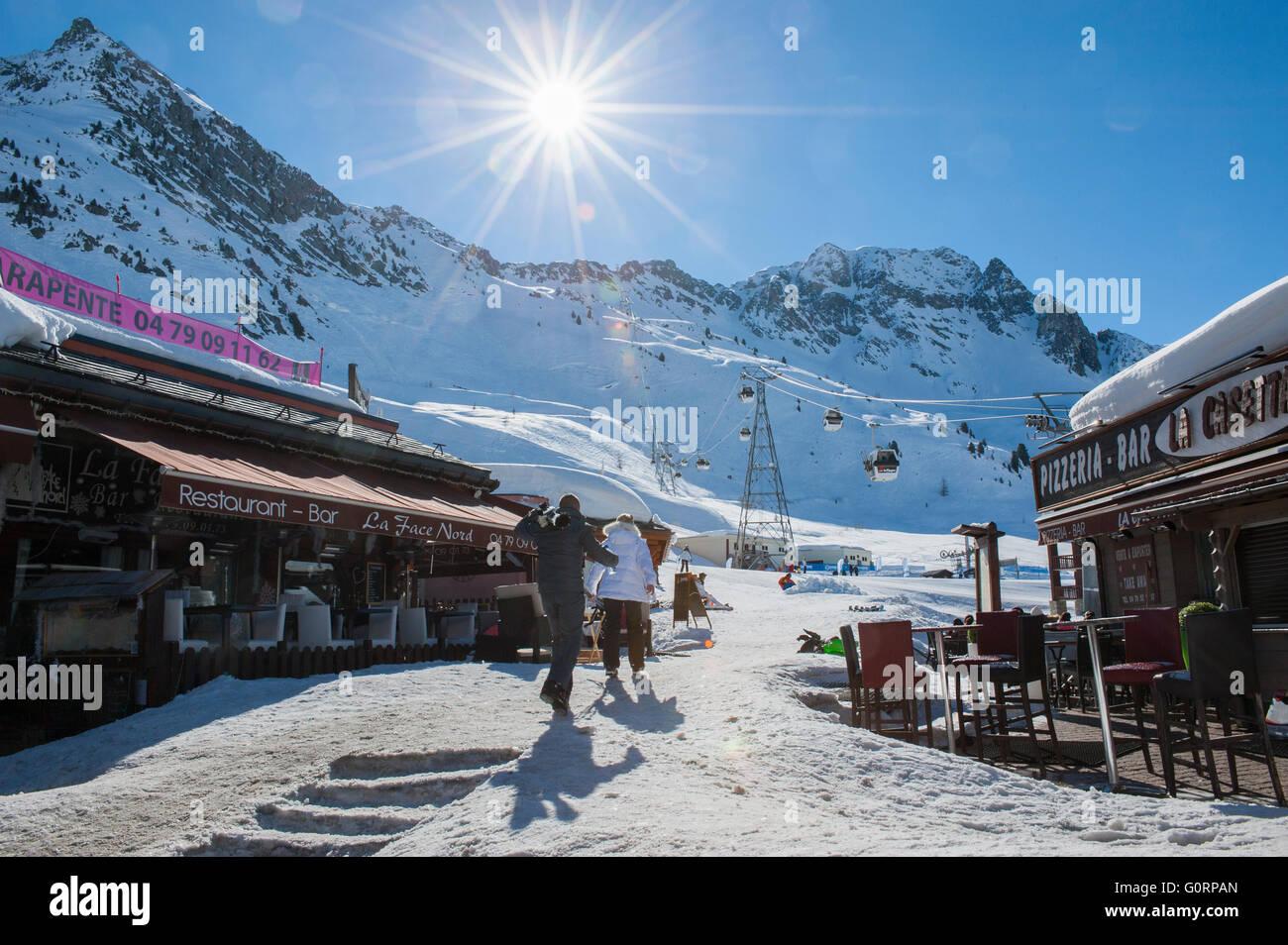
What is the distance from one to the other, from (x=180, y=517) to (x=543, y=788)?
27.2 feet

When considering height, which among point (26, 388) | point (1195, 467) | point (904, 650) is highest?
point (26, 388)

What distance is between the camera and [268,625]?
360 inches

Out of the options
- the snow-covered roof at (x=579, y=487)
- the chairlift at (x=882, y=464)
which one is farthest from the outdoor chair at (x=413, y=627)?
the chairlift at (x=882, y=464)

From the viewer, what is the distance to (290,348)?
63688 millimetres

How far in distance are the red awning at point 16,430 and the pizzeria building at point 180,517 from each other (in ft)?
0.04

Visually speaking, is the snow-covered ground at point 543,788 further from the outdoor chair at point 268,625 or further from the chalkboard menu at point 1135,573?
the chalkboard menu at point 1135,573

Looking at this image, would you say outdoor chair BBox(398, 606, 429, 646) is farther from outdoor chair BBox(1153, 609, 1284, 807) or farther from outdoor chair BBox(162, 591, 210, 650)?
outdoor chair BBox(1153, 609, 1284, 807)

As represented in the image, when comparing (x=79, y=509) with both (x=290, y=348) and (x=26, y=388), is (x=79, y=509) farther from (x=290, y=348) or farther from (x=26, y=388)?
(x=290, y=348)

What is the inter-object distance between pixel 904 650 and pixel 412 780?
3640mm

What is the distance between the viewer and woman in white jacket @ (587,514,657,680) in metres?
7.05

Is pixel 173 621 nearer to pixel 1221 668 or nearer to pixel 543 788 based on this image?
pixel 543 788
